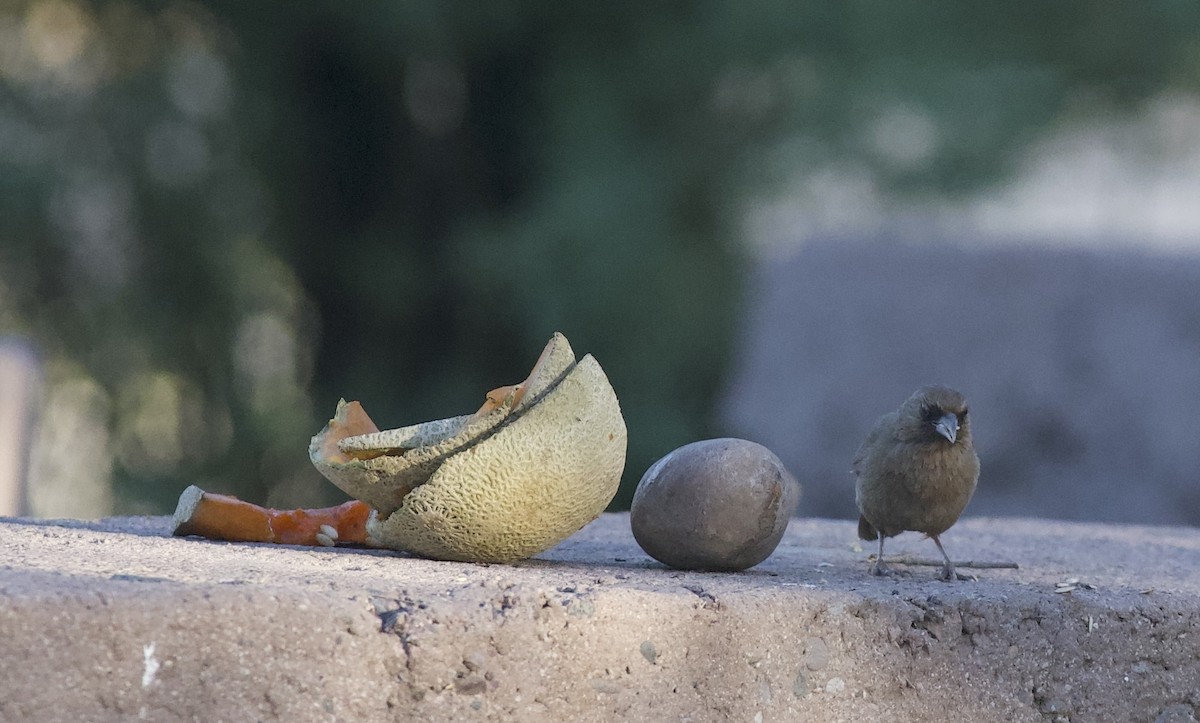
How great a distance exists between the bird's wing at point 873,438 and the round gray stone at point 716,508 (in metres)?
0.52

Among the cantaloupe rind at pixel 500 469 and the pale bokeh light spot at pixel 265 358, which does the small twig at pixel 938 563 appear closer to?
the cantaloupe rind at pixel 500 469

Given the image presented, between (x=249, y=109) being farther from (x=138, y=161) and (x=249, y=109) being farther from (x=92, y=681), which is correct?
(x=92, y=681)

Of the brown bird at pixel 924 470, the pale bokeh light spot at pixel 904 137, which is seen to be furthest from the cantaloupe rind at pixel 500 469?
the pale bokeh light spot at pixel 904 137

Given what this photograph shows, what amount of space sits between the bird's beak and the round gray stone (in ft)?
1.43

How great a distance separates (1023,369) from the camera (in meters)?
5.71

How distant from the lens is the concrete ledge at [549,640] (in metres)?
1.51

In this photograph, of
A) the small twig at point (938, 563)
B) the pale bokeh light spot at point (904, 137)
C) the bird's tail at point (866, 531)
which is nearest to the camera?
the small twig at point (938, 563)

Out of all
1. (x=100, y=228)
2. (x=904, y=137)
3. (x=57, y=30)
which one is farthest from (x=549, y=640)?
(x=57, y=30)

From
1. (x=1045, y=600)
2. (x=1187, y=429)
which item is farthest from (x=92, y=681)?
(x=1187, y=429)

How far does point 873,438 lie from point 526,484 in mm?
955

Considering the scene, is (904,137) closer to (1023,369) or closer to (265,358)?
(1023,369)

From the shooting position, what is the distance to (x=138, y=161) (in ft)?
22.7

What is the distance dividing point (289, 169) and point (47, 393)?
1.61 meters

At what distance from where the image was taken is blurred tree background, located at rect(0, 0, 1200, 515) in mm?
6746
